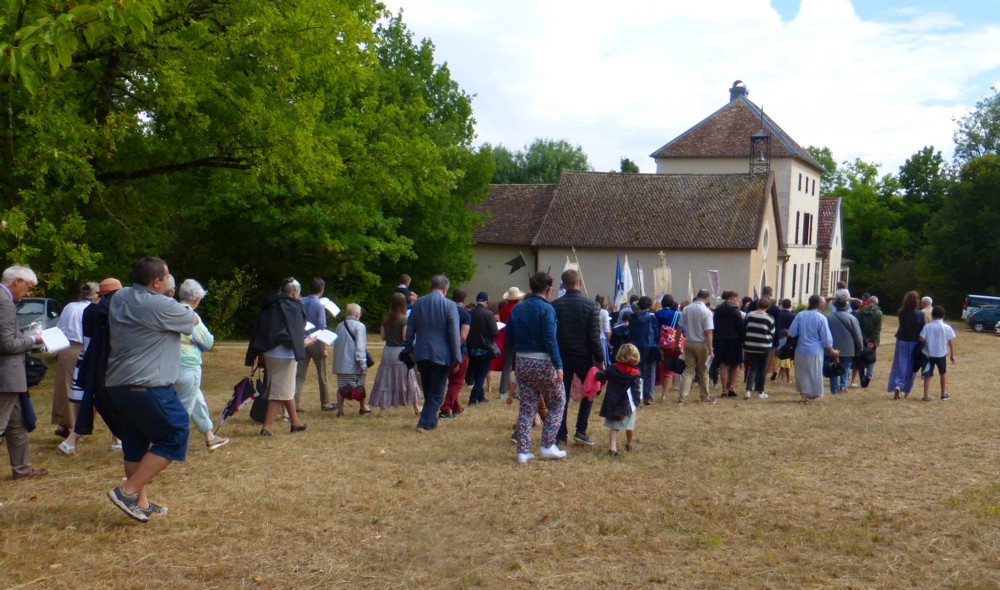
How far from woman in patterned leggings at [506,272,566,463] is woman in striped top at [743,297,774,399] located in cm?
640

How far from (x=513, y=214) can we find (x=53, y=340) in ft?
119

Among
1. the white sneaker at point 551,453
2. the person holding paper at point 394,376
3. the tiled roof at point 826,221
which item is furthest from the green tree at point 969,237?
the white sneaker at point 551,453

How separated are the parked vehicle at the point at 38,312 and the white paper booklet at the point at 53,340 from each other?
46.3ft

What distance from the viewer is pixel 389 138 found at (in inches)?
721

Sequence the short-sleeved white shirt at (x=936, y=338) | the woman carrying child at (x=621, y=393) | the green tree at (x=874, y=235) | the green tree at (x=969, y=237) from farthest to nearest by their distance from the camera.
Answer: the green tree at (x=874, y=235), the green tree at (x=969, y=237), the short-sleeved white shirt at (x=936, y=338), the woman carrying child at (x=621, y=393)

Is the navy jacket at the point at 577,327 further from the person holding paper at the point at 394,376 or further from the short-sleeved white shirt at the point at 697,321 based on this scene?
the short-sleeved white shirt at the point at 697,321

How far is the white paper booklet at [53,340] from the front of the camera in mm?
7883

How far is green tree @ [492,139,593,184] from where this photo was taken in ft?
208

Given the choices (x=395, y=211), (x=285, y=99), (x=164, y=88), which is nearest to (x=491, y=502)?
(x=164, y=88)

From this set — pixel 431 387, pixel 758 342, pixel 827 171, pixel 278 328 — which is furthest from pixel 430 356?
pixel 827 171

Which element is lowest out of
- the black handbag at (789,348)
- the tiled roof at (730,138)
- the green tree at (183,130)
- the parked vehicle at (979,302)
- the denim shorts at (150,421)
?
the denim shorts at (150,421)

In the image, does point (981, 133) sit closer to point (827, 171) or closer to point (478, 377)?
point (827, 171)

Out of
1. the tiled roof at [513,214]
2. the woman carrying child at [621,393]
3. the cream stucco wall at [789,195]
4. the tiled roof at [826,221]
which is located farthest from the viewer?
the tiled roof at [826,221]

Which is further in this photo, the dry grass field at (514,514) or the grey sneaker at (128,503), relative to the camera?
the grey sneaker at (128,503)
